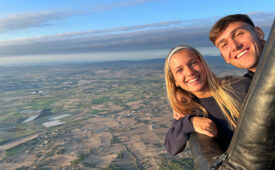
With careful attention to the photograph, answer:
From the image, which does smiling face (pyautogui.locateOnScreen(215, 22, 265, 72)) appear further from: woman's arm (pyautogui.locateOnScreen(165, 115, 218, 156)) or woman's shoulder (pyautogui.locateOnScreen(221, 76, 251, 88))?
woman's arm (pyautogui.locateOnScreen(165, 115, 218, 156))

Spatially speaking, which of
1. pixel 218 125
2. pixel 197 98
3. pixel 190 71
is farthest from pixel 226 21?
pixel 218 125

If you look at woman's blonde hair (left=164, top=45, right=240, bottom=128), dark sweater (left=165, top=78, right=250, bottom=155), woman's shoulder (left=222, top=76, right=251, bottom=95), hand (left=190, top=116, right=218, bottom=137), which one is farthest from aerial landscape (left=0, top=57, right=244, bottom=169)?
hand (left=190, top=116, right=218, bottom=137)

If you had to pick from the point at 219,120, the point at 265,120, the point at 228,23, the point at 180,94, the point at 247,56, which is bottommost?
the point at 219,120

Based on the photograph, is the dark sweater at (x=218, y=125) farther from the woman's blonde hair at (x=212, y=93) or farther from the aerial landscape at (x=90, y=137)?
the aerial landscape at (x=90, y=137)

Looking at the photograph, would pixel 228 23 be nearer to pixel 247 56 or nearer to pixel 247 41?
pixel 247 41

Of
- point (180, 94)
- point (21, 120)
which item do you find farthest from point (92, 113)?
point (180, 94)

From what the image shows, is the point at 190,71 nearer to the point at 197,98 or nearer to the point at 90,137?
the point at 197,98

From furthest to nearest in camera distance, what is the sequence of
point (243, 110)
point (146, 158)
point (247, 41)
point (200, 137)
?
point (146, 158) → point (247, 41) → point (200, 137) → point (243, 110)

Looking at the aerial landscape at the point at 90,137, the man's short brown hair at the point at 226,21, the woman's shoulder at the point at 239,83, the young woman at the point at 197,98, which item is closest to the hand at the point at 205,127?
the young woman at the point at 197,98
